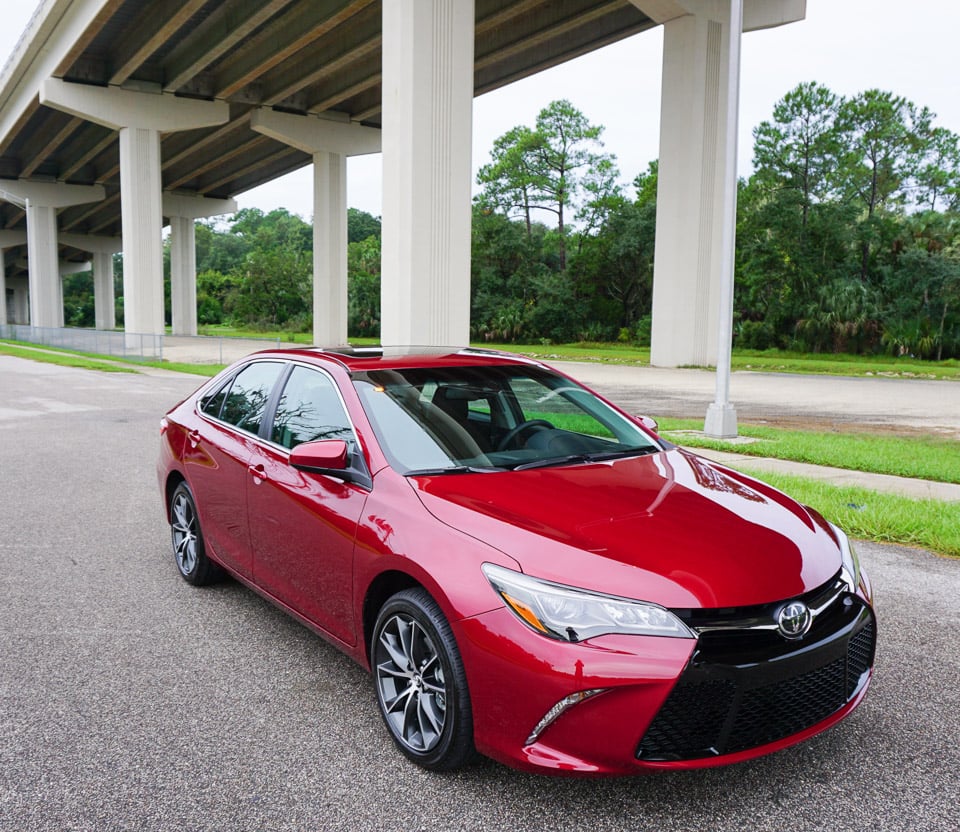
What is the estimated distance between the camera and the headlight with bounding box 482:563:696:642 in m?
2.71

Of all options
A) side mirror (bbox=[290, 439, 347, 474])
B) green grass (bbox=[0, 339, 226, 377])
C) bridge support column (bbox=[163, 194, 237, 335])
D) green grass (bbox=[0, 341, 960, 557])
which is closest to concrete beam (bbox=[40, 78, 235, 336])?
green grass (bbox=[0, 339, 226, 377])

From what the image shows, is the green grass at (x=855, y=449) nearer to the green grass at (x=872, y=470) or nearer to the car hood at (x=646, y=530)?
the green grass at (x=872, y=470)

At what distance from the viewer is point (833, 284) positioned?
136 ft

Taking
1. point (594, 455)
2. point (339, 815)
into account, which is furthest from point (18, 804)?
point (594, 455)

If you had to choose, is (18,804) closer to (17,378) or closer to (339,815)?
(339,815)

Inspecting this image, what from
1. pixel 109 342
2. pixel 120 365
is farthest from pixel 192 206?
pixel 120 365

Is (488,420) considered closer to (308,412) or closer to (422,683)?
(308,412)

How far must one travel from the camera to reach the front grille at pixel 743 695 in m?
2.68

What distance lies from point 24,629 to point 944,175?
52551 mm

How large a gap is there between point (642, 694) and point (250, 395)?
3166mm

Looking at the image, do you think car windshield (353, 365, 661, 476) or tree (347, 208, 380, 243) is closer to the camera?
car windshield (353, 365, 661, 476)

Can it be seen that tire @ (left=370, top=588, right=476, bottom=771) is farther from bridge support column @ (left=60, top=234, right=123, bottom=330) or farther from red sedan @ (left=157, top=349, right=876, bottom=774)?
bridge support column @ (left=60, top=234, right=123, bottom=330)

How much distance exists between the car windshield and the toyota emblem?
136 cm

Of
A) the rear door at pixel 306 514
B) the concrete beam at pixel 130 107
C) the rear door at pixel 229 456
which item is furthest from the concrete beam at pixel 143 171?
the rear door at pixel 306 514
